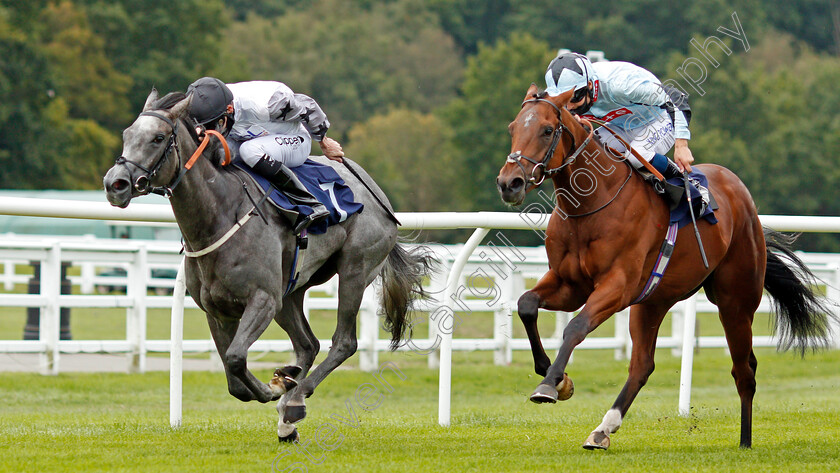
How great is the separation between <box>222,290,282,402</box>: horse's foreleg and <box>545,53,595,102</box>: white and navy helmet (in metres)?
1.58

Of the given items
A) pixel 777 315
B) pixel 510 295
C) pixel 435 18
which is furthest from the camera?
pixel 435 18

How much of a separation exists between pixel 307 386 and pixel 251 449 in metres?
0.40

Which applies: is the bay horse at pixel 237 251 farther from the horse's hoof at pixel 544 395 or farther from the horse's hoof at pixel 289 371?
the horse's hoof at pixel 544 395

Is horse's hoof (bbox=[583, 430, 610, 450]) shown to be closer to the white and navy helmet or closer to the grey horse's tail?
the grey horse's tail

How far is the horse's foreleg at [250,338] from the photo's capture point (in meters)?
4.67

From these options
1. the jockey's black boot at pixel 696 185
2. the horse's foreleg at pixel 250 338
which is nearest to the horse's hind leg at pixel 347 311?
the horse's foreleg at pixel 250 338

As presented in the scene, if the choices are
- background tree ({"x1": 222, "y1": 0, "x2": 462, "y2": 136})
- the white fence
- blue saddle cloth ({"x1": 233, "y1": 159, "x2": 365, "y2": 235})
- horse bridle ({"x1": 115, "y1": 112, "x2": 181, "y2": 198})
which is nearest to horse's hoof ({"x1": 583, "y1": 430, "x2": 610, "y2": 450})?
the white fence

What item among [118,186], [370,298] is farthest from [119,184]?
[370,298]

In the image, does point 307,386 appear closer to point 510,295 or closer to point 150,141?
point 150,141

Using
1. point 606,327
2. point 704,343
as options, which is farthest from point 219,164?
point 606,327

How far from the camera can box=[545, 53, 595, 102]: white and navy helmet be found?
5043mm

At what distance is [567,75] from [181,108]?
173cm

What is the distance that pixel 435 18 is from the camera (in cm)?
6694

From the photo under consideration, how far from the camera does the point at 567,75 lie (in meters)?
5.05
